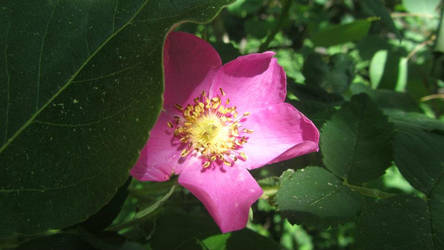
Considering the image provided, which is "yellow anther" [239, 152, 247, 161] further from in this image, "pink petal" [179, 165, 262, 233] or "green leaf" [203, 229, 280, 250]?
"green leaf" [203, 229, 280, 250]

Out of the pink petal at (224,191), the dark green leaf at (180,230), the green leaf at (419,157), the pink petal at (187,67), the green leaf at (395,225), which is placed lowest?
the dark green leaf at (180,230)

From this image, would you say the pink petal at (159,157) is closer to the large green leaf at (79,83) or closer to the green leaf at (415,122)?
the large green leaf at (79,83)

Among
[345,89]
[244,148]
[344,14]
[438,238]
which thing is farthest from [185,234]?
[344,14]

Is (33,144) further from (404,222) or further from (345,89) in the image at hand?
(345,89)

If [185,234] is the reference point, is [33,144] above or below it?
above

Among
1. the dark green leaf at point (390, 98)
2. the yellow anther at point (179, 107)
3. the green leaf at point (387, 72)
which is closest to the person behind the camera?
the yellow anther at point (179, 107)

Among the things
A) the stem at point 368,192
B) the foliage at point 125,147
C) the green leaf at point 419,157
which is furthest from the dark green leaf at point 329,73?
the stem at point 368,192

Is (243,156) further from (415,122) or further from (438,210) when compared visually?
(415,122)
